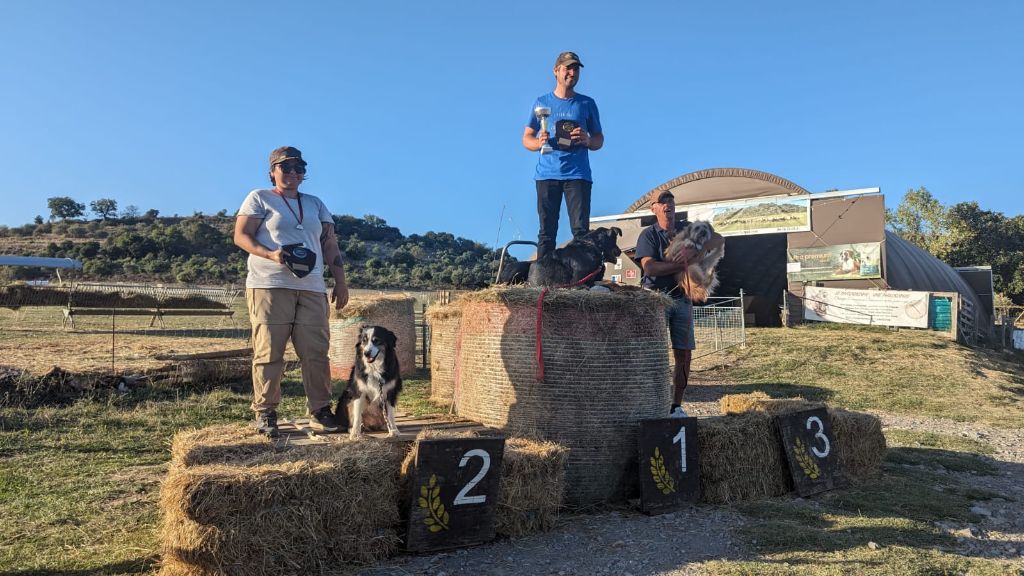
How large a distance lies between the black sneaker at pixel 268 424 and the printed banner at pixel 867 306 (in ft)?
58.1

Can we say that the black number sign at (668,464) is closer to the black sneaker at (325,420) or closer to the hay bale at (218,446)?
the black sneaker at (325,420)

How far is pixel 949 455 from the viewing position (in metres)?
6.46

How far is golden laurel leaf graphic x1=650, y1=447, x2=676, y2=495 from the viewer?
4.32 metres

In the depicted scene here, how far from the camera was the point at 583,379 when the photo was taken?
440 cm

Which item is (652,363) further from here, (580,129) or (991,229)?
(991,229)

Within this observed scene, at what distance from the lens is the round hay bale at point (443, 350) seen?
27.6 ft

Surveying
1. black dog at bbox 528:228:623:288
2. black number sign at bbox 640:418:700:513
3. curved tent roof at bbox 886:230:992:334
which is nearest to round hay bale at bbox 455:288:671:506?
black number sign at bbox 640:418:700:513

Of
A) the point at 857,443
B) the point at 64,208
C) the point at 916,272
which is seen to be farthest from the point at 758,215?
the point at 64,208

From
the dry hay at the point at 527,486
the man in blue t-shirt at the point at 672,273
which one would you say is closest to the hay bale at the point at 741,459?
the man in blue t-shirt at the point at 672,273

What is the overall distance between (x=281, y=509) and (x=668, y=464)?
8.86 feet

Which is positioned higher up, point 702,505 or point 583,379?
point 583,379

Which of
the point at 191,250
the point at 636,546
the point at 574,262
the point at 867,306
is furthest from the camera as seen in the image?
the point at 191,250

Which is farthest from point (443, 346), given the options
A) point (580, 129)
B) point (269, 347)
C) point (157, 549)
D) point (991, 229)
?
point (991, 229)

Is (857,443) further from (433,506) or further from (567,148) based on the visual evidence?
(433,506)
